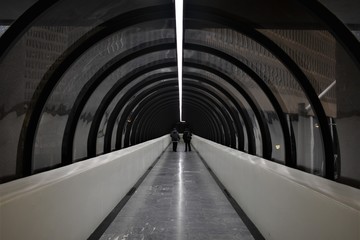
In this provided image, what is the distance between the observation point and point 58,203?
12.6ft

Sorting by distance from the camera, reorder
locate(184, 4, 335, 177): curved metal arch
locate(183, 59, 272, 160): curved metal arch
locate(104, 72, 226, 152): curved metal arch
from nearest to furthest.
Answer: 1. locate(184, 4, 335, 177): curved metal arch
2. locate(183, 59, 272, 160): curved metal arch
3. locate(104, 72, 226, 152): curved metal arch

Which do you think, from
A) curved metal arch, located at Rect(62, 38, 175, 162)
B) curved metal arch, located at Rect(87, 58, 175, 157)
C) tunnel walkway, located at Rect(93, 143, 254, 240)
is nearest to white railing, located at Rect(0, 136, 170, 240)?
tunnel walkway, located at Rect(93, 143, 254, 240)

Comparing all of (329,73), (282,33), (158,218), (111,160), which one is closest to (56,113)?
(111,160)

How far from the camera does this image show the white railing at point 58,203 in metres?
2.90

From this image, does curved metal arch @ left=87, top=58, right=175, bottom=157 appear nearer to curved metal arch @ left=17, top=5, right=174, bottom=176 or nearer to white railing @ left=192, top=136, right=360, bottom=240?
curved metal arch @ left=17, top=5, right=174, bottom=176

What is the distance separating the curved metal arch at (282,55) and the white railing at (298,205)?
1.33m

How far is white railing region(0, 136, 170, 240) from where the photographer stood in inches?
114

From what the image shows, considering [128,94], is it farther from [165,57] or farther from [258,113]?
[258,113]

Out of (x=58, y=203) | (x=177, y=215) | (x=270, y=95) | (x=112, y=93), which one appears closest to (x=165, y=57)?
(x=112, y=93)

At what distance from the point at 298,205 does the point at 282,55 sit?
3.75m

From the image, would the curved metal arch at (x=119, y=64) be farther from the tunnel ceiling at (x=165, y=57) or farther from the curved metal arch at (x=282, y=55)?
the curved metal arch at (x=282, y=55)

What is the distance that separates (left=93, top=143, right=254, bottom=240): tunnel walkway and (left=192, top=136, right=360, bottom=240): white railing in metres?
0.52

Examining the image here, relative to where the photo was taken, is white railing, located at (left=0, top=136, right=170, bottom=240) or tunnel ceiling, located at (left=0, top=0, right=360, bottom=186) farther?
tunnel ceiling, located at (left=0, top=0, right=360, bottom=186)

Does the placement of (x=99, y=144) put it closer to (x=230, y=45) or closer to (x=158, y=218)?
(x=230, y=45)
